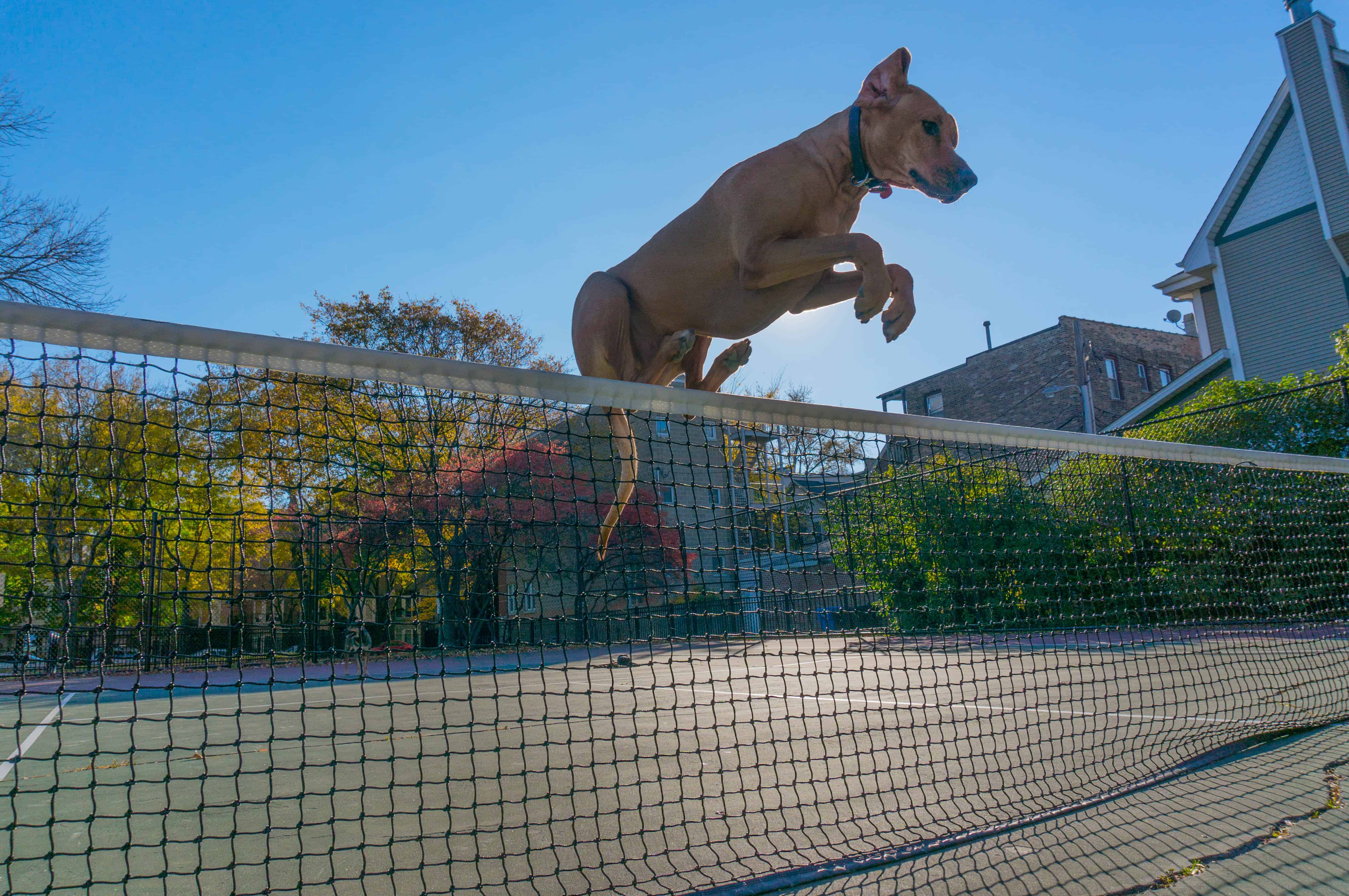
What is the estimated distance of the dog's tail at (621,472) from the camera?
134 inches

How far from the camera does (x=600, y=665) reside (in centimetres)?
553

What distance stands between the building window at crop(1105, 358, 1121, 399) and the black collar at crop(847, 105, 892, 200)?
31.0 meters

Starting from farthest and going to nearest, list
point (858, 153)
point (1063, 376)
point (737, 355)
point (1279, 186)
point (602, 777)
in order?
point (1063, 376)
point (1279, 186)
point (602, 777)
point (737, 355)
point (858, 153)

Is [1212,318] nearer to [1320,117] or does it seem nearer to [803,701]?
[1320,117]

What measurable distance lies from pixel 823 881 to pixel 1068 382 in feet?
97.2

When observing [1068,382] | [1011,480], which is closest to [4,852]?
[1011,480]

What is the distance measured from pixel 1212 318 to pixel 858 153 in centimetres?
2069

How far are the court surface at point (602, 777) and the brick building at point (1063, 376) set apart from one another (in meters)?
23.0

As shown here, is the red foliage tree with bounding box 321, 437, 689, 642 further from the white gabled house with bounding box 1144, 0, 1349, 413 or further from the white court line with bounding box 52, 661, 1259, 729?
the white gabled house with bounding box 1144, 0, 1349, 413

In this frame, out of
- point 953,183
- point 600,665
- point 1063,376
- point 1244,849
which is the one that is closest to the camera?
point 1244,849

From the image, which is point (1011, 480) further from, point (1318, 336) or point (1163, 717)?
point (1318, 336)

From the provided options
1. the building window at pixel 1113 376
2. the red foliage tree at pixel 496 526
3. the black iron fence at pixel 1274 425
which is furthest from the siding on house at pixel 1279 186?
the red foliage tree at pixel 496 526

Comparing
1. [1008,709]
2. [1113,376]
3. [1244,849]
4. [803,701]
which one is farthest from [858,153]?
[1113,376]

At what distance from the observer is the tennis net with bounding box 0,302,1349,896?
106 inches
